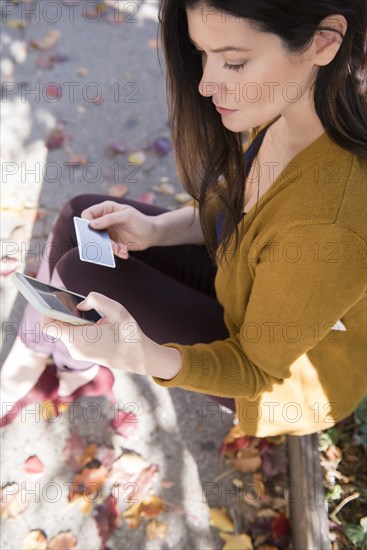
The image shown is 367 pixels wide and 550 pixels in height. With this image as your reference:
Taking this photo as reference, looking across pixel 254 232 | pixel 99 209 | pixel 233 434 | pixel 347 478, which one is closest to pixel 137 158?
pixel 99 209

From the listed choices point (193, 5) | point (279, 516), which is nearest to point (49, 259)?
point (193, 5)

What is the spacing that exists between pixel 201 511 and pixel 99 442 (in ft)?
1.46

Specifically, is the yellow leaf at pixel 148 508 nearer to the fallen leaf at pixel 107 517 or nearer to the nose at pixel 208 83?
the fallen leaf at pixel 107 517

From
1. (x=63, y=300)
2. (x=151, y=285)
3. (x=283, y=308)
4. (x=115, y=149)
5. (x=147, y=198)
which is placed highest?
(x=283, y=308)

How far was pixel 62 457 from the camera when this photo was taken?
224cm

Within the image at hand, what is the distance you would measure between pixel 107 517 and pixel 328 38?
1.67 m

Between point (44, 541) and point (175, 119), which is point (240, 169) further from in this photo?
point (44, 541)

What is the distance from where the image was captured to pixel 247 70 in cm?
136

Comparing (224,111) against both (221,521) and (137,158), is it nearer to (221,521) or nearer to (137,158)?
(221,521)

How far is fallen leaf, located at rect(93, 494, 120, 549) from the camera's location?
6.90 ft

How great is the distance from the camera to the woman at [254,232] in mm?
1352

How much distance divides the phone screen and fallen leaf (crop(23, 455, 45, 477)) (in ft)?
2.70

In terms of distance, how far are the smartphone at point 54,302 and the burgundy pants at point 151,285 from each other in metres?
0.23

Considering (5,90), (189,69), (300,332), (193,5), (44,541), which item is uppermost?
(193,5)
